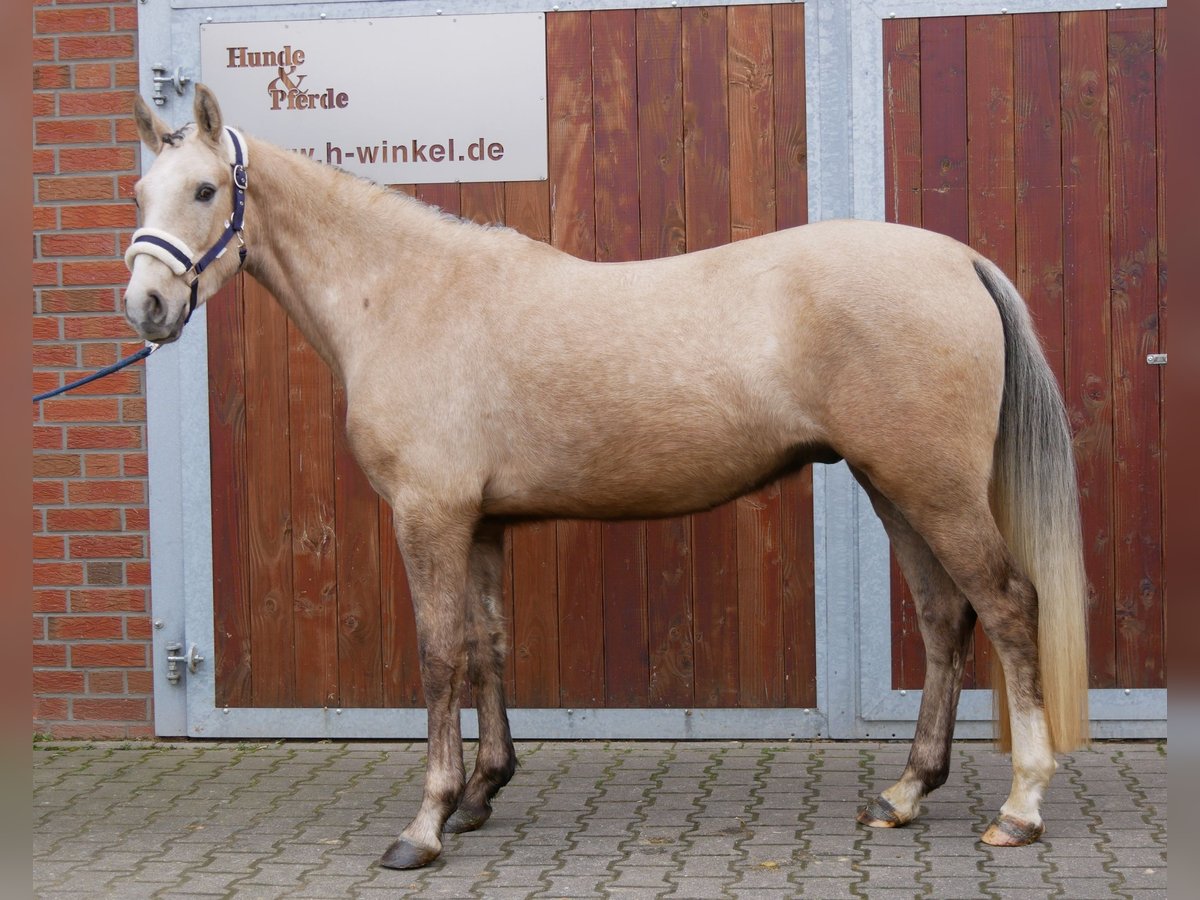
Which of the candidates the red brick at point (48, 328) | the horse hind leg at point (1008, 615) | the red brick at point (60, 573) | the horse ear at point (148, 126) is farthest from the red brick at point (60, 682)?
the horse hind leg at point (1008, 615)

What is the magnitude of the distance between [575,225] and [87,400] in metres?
2.24

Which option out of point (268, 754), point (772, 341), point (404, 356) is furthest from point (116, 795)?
point (772, 341)

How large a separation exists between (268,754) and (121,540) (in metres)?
1.14

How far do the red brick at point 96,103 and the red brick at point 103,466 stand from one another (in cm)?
131

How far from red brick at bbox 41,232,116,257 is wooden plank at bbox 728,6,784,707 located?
2670mm

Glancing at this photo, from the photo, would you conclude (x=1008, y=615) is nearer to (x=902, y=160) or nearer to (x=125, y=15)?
(x=902, y=160)

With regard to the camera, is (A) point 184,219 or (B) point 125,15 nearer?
→ (A) point 184,219

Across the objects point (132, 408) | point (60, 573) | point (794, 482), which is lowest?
point (60, 573)

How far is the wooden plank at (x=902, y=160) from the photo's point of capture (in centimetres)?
504

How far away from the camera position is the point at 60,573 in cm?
538

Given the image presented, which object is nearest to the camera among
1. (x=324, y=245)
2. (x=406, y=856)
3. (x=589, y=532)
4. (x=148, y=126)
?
(x=406, y=856)

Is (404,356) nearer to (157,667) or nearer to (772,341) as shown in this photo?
(772,341)

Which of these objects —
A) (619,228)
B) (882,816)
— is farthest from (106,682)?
(882,816)

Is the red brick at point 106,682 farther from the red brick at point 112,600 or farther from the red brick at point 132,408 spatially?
the red brick at point 132,408
